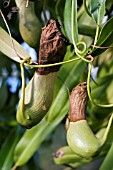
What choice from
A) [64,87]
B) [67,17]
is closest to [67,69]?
[64,87]

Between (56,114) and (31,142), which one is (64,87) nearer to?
(56,114)

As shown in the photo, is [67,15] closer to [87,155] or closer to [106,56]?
[87,155]

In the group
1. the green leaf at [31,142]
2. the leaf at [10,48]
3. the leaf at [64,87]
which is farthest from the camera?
the green leaf at [31,142]

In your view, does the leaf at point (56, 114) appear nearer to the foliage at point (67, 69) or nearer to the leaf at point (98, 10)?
the foliage at point (67, 69)

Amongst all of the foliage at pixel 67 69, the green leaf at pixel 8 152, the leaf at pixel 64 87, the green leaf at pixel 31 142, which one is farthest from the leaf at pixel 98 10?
the green leaf at pixel 8 152

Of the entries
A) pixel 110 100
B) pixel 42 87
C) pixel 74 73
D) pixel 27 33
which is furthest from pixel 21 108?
pixel 110 100

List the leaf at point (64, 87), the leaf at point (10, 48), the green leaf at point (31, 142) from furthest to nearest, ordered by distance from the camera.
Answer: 1. the green leaf at point (31, 142)
2. the leaf at point (64, 87)
3. the leaf at point (10, 48)
